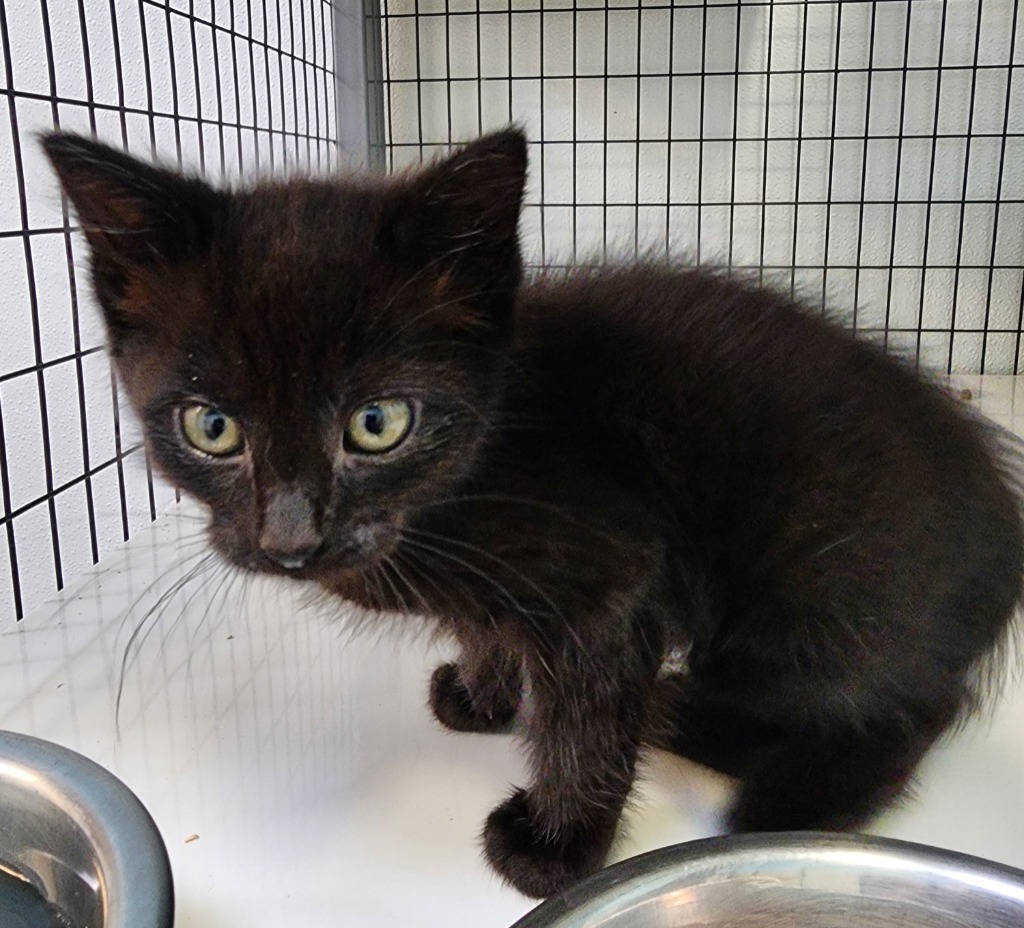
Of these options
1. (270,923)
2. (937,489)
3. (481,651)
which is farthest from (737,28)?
(270,923)

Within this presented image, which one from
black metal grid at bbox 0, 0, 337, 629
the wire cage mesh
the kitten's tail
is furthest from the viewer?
the wire cage mesh

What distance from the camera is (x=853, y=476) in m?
0.74

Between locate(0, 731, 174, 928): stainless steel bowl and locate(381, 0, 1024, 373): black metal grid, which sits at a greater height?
locate(381, 0, 1024, 373): black metal grid

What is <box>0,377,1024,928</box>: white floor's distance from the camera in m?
0.71

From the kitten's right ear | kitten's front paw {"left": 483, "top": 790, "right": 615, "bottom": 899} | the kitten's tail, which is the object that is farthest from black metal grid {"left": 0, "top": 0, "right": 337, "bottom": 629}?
the kitten's tail

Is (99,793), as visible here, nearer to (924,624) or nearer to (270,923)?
(270,923)

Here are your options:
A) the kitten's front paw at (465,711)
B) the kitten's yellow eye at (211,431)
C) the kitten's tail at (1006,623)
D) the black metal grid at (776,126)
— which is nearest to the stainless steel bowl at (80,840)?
the kitten's yellow eye at (211,431)

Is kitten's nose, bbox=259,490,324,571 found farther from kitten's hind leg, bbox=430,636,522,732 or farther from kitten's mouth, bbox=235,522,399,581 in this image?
kitten's hind leg, bbox=430,636,522,732

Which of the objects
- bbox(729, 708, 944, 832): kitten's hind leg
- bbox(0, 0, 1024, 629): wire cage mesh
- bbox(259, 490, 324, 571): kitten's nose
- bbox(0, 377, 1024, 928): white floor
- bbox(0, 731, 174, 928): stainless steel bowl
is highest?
bbox(0, 0, 1024, 629): wire cage mesh

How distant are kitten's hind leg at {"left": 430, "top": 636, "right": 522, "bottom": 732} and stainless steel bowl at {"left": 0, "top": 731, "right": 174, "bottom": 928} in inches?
12.6

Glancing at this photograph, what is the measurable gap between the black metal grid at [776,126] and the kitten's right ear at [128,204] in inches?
58.1

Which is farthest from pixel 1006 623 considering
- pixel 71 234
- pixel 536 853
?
pixel 71 234

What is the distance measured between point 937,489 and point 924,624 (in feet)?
0.35

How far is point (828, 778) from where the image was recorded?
757mm
